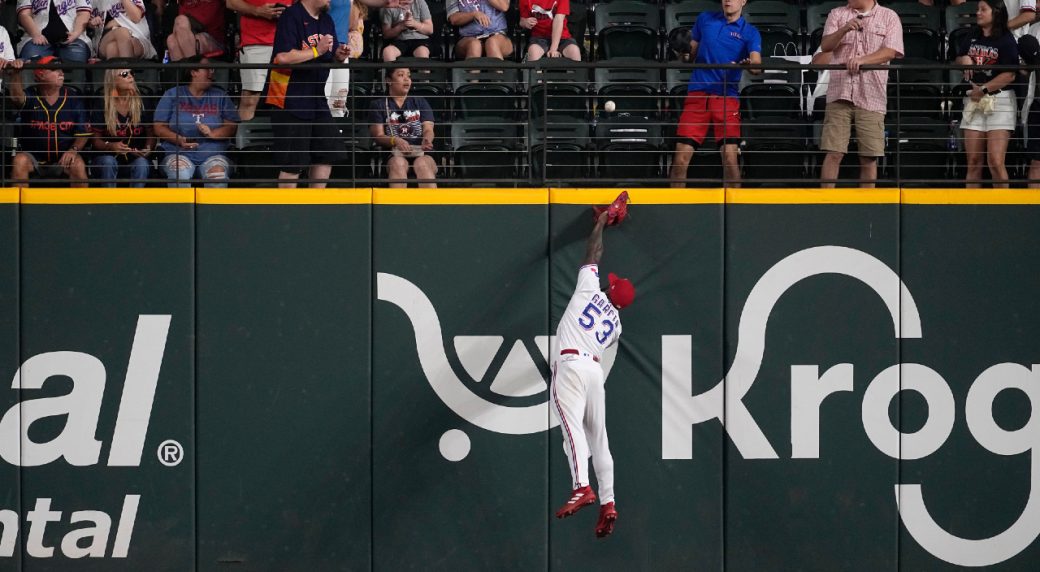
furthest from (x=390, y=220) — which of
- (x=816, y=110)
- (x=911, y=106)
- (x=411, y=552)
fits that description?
(x=911, y=106)

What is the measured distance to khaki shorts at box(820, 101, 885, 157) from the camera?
1106 cm

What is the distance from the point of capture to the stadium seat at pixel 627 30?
1291 centimetres

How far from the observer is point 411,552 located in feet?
35.7

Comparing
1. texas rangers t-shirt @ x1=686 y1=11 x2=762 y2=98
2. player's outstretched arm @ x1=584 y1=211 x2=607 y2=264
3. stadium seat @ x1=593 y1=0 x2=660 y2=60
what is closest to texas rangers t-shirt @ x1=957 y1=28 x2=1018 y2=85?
texas rangers t-shirt @ x1=686 y1=11 x2=762 y2=98

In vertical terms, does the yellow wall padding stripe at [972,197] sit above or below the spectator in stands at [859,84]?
below

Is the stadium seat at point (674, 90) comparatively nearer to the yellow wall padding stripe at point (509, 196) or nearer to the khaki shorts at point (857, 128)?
the yellow wall padding stripe at point (509, 196)

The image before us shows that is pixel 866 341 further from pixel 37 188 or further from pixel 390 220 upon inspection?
pixel 37 188

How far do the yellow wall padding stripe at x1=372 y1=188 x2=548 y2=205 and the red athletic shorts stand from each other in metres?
1.40

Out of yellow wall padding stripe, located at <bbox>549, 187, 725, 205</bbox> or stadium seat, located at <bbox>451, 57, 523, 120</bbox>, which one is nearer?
yellow wall padding stripe, located at <bbox>549, 187, 725, 205</bbox>

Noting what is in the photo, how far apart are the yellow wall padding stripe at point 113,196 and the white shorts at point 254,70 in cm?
119

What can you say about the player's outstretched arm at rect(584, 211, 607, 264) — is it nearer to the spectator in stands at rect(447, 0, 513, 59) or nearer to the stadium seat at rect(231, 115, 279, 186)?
the spectator in stands at rect(447, 0, 513, 59)

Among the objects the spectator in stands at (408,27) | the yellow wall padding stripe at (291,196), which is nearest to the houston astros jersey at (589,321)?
the yellow wall padding stripe at (291,196)

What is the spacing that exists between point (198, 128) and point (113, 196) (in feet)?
2.99

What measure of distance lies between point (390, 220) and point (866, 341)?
403 cm
